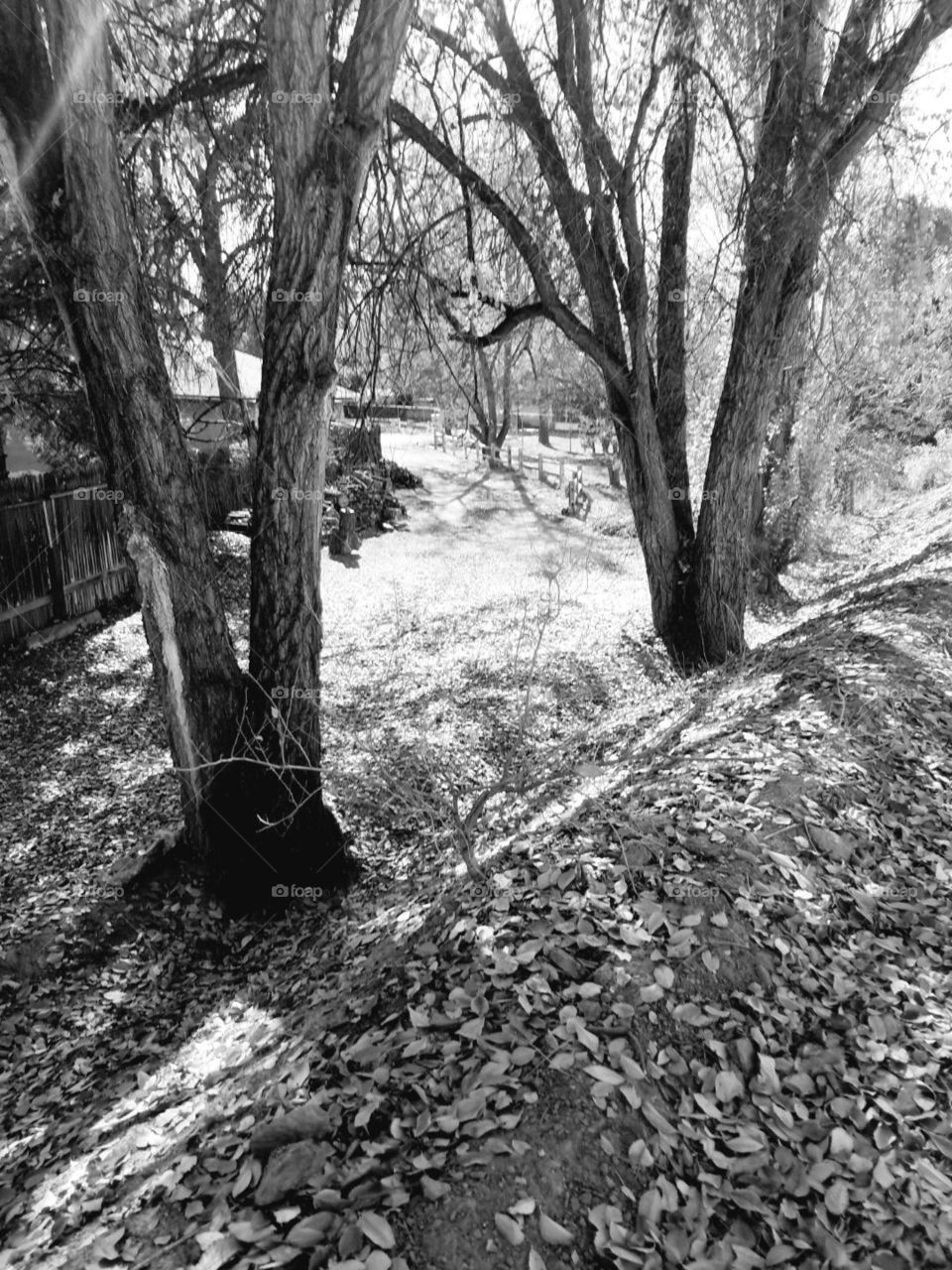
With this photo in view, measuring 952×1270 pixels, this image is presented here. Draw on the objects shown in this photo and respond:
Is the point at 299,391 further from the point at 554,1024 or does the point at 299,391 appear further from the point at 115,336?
the point at 554,1024

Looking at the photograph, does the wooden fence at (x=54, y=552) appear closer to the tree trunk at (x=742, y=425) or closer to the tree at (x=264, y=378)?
the tree at (x=264, y=378)

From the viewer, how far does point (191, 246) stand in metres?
6.83

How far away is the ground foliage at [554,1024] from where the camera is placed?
2.36 meters

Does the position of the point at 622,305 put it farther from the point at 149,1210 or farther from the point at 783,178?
the point at 149,1210

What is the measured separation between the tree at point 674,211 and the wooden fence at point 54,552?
14.5 ft

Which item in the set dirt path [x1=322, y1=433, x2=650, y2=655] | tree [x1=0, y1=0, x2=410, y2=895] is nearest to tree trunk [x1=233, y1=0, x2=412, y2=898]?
tree [x1=0, y1=0, x2=410, y2=895]

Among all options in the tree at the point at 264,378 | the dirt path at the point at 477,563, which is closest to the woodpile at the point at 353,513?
the dirt path at the point at 477,563

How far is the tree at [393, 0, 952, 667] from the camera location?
6680 millimetres

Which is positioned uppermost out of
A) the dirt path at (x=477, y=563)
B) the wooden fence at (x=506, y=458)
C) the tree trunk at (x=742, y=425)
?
the tree trunk at (x=742, y=425)

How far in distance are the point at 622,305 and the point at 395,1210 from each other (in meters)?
7.87

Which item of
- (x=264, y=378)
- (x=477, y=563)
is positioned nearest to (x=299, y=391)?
(x=264, y=378)

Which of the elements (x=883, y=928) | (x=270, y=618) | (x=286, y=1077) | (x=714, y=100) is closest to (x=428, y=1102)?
(x=286, y=1077)

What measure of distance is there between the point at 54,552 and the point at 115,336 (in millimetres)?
6853

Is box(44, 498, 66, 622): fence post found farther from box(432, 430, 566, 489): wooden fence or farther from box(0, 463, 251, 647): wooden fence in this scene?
box(432, 430, 566, 489): wooden fence
